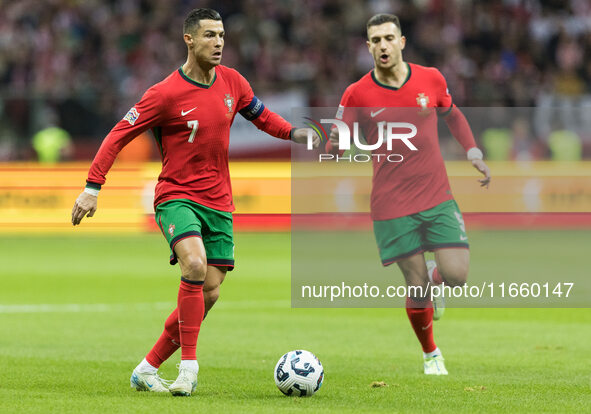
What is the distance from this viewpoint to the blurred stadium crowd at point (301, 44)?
24812 mm

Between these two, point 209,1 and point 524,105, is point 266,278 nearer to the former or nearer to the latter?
point 524,105

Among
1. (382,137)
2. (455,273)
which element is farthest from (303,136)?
(455,273)

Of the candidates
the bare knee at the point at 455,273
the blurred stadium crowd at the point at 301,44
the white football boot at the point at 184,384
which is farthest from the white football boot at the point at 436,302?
the blurred stadium crowd at the point at 301,44

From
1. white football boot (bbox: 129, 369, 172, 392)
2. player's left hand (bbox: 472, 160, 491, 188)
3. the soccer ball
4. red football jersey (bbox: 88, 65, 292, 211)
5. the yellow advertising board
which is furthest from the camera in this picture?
the yellow advertising board

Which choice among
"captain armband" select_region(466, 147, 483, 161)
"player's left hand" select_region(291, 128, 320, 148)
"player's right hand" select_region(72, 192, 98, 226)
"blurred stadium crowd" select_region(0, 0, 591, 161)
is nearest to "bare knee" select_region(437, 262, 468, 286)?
"captain armband" select_region(466, 147, 483, 161)

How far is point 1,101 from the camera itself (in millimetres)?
21578

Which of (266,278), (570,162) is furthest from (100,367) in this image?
(570,162)

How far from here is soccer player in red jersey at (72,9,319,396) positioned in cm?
704

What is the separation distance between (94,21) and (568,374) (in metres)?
20.7

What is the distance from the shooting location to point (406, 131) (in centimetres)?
829

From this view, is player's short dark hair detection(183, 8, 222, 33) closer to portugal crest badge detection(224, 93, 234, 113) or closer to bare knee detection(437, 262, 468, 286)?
portugal crest badge detection(224, 93, 234, 113)

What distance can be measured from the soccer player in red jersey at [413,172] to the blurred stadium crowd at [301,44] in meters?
14.5

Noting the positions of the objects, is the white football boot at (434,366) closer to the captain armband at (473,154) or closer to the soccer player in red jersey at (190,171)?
the captain armband at (473,154)

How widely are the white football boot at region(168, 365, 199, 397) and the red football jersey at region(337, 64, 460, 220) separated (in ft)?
7.29
